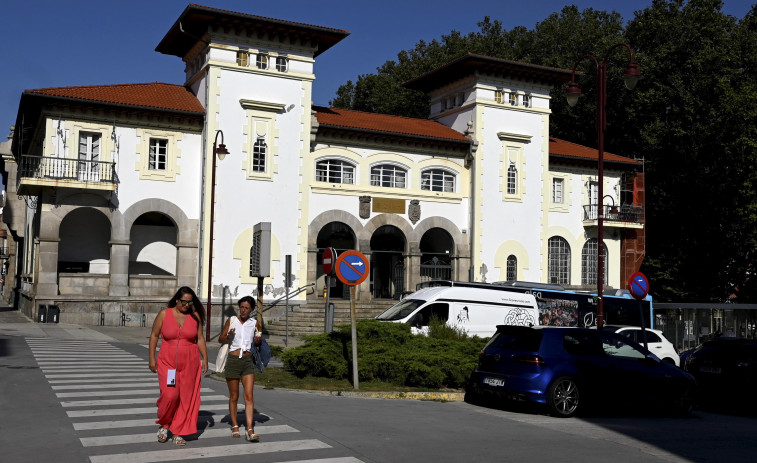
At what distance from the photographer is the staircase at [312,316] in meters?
32.0

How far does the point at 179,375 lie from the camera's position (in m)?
9.12

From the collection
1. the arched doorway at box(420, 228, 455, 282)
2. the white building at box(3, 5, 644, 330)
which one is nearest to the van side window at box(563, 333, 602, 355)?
the white building at box(3, 5, 644, 330)

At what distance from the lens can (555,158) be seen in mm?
41812

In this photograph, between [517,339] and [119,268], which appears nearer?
[517,339]

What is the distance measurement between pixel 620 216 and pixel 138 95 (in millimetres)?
24635

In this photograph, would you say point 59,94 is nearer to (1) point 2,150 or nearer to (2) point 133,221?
(2) point 133,221

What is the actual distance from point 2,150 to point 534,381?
4758cm

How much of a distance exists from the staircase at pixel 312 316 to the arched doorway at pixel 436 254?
3.36 meters

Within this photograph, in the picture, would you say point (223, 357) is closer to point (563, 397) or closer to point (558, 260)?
point (563, 397)

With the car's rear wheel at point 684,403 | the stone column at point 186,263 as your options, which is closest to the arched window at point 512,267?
the stone column at point 186,263

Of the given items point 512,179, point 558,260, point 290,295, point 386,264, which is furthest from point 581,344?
point 558,260

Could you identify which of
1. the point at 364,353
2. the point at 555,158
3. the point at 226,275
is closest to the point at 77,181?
the point at 226,275

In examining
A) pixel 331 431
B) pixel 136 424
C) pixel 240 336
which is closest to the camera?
pixel 240 336

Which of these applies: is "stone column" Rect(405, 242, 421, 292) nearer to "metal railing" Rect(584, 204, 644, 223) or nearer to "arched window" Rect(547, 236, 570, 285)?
"arched window" Rect(547, 236, 570, 285)
